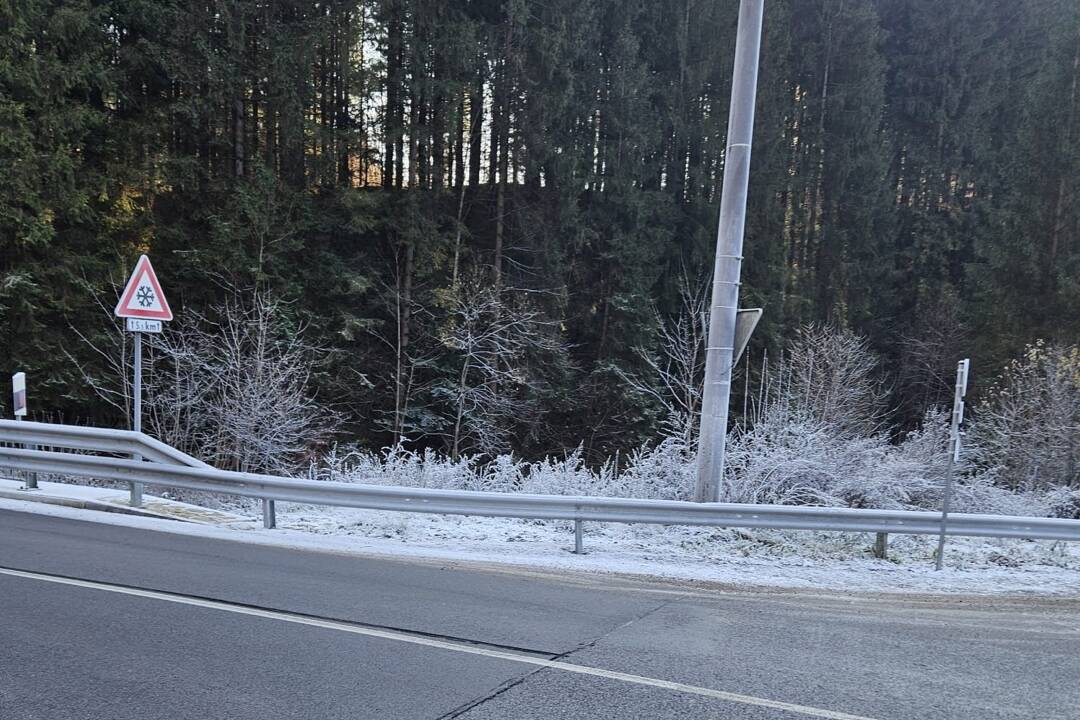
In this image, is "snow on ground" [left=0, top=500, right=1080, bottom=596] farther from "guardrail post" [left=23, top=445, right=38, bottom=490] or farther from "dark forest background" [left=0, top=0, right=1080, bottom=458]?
"dark forest background" [left=0, top=0, right=1080, bottom=458]

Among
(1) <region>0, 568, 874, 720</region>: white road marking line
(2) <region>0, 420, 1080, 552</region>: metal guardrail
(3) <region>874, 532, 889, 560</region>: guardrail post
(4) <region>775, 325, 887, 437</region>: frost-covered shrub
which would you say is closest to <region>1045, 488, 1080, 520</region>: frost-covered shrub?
(2) <region>0, 420, 1080, 552</region>: metal guardrail

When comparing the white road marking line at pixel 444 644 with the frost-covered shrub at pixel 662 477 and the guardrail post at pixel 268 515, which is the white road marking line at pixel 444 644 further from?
the frost-covered shrub at pixel 662 477

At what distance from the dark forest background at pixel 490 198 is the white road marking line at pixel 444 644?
1658cm

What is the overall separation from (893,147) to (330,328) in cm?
3689

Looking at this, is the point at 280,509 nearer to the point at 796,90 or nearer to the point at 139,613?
the point at 139,613

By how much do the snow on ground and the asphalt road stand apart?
0.48 metres

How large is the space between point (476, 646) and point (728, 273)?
557 cm

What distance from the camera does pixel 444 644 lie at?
4.99m

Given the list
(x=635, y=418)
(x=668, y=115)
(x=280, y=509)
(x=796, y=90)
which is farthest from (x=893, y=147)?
(x=280, y=509)

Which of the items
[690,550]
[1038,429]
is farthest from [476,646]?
[1038,429]

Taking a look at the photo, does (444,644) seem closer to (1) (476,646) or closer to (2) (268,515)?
(1) (476,646)

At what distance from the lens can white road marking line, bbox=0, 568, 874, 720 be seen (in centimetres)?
420

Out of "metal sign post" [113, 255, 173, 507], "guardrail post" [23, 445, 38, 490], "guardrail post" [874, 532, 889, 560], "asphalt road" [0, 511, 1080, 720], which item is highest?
"metal sign post" [113, 255, 173, 507]

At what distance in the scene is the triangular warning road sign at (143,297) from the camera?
9.24 metres
